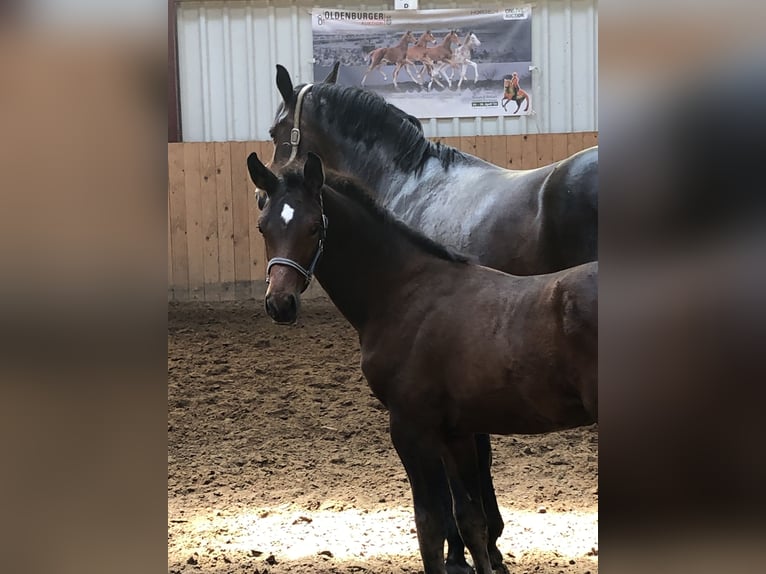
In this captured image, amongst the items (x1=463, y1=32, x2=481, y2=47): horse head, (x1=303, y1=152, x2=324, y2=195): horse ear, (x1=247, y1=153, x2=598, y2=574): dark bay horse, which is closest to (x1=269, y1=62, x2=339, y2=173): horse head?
(x1=247, y1=153, x2=598, y2=574): dark bay horse

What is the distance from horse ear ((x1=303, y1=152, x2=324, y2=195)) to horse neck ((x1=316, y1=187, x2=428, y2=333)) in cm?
8

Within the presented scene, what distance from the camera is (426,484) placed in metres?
2.06

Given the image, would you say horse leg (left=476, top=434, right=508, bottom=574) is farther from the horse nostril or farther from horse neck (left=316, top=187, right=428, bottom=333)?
the horse nostril

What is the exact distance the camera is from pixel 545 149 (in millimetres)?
6723

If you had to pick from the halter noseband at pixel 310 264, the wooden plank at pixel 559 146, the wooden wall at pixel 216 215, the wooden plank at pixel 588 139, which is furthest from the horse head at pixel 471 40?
the halter noseband at pixel 310 264

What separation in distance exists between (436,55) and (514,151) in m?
1.28

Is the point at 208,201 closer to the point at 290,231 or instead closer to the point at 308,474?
the point at 308,474

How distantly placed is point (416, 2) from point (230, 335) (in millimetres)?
3737

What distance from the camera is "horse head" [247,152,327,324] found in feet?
6.58

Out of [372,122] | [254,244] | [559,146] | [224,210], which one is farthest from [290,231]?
[559,146]

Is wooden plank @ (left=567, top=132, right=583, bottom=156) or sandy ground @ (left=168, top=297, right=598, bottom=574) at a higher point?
wooden plank @ (left=567, top=132, right=583, bottom=156)

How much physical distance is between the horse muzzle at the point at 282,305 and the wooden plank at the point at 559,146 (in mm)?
5198
